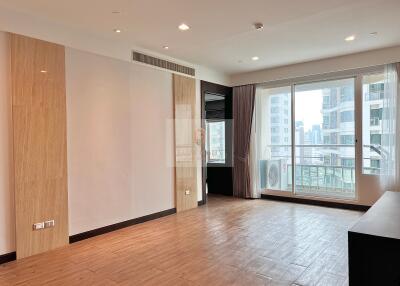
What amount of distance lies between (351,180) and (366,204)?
53 cm

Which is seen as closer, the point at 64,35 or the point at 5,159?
the point at 5,159

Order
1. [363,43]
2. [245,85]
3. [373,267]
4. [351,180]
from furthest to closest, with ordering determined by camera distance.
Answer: [245,85] → [351,180] → [363,43] → [373,267]

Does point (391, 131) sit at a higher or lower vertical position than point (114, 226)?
higher

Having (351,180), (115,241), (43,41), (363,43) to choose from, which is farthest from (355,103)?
(43,41)

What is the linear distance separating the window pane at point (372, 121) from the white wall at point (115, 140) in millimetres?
3507

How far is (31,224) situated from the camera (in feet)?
10.5

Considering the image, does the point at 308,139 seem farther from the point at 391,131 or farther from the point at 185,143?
the point at 185,143

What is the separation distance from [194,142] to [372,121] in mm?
3248

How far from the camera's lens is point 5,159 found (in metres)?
3.05

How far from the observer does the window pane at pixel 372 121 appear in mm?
4902

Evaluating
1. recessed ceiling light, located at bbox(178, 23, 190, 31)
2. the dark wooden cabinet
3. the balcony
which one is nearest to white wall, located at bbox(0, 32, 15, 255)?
recessed ceiling light, located at bbox(178, 23, 190, 31)

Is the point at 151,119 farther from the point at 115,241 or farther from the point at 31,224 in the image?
the point at 31,224

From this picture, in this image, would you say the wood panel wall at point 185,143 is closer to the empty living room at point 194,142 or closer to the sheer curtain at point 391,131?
the empty living room at point 194,142

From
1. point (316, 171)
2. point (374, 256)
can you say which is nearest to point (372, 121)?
point (316, 171)
